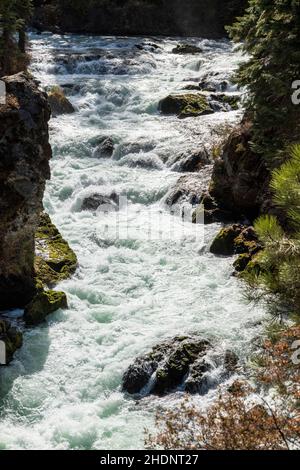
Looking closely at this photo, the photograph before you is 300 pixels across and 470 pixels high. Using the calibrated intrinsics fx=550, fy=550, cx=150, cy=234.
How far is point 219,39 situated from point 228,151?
101 feet

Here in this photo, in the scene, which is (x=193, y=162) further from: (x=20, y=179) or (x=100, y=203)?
(x=20, y=179)

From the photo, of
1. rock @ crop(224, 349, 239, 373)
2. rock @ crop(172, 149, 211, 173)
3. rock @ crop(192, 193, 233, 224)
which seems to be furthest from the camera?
rock @ crop(172, 149, 211, 173)

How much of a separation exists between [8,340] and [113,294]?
11.5 feet

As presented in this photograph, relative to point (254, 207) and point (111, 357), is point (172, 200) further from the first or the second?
point (111, 357)

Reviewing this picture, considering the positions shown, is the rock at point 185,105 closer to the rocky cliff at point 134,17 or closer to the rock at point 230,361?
the rock at point 230,361

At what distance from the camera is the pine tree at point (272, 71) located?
13547 mm

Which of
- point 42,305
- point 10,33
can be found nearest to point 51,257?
point 42,305

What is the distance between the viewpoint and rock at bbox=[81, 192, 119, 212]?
19172 millimetres

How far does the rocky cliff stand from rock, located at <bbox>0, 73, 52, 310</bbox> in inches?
1403

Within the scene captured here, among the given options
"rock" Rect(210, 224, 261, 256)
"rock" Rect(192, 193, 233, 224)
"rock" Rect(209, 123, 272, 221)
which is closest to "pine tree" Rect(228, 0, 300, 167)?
"rock" Rect(209, 123, 272, 221)

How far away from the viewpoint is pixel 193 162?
20.7 m

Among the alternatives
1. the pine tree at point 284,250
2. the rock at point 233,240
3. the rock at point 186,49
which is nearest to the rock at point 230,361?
the pine tree at point 284,250

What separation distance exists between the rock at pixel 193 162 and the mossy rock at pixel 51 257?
619 cm

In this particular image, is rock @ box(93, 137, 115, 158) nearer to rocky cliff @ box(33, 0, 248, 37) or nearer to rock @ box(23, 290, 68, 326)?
rock @ box(23, 290, 68, 326)
